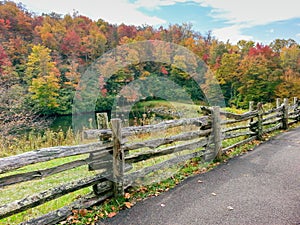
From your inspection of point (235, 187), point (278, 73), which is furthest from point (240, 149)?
point (278, 73)

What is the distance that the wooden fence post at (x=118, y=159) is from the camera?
331 cm

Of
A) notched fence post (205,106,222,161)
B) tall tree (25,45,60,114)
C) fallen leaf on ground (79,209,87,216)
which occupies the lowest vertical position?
fallen leaf on ground (79,209,87,216)

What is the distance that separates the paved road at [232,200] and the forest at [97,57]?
19340 millimetres

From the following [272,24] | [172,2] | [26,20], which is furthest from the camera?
[26,20]

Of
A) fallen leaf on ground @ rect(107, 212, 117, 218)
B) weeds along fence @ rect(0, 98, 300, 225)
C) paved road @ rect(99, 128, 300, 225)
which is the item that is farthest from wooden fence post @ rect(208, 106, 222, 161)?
fallen leaf on ground @ rect(107, 212, 117, 218)

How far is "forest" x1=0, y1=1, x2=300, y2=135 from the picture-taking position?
24.5m

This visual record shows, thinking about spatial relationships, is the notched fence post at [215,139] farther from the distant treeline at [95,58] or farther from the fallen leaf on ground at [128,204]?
the distant treeline at [95,58]

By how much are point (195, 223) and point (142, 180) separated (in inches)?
51.2

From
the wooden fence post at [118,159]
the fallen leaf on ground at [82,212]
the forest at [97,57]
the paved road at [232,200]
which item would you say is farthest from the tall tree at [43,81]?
the paved road at [232,200]

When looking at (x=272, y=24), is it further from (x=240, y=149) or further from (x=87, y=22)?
(x=87, y=22)

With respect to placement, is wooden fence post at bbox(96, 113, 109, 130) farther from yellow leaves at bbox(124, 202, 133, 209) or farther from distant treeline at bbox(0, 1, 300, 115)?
distant treeline at bbox(0, 1, 300, 115)

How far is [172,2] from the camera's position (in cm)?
2238

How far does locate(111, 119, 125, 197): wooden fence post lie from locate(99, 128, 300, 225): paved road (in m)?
0.39

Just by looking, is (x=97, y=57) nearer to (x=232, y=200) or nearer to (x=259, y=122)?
(x=259, y=122)
